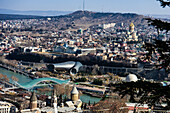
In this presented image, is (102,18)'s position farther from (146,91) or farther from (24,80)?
(146,91)

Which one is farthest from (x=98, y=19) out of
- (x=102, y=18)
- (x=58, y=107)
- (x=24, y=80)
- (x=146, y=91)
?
(x=146, y=91)

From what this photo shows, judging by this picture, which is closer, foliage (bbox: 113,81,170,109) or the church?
foliage (bbox: 113,81,170,109)

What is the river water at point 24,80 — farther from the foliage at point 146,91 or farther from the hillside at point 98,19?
the hillside at point 98,19

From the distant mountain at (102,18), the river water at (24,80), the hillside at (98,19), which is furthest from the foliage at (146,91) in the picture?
the hillside at (98,19)

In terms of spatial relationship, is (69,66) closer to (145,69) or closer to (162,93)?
A: (145,69)

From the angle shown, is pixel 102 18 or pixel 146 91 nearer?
pixel 146 91

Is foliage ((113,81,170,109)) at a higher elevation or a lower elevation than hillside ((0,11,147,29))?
higher

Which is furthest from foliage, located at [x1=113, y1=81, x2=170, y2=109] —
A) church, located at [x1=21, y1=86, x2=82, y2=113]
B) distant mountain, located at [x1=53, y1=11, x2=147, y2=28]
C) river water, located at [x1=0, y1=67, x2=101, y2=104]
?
distant mountain, located at [x1=53, y1=11, x2=147, y2=28]

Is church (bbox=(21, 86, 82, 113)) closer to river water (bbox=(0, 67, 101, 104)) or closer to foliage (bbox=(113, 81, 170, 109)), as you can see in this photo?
river water (bbox=(0, 67, 101, 104))

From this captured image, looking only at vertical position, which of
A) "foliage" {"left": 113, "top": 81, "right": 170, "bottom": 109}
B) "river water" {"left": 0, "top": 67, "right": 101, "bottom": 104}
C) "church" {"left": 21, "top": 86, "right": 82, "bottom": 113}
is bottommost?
"river water" {"left": 0, "top": 67, "right": 101, "bottom": 104}

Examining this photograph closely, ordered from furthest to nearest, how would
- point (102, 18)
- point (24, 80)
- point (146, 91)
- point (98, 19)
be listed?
point (102, 18) < point (98, 19) < point (24, 80) < point (146, 91)

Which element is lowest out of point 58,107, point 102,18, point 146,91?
point 102,18
